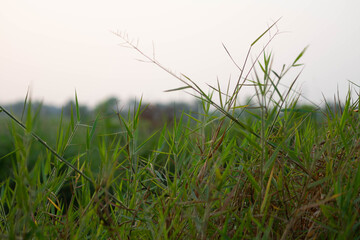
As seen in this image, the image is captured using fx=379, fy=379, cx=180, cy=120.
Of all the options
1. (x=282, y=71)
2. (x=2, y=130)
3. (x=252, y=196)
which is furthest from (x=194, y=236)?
(x=2, y=130)

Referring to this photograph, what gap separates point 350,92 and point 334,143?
271mm

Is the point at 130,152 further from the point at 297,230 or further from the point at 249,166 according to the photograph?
the point at 297,230

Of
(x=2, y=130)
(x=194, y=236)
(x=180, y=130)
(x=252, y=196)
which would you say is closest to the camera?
(x=194, y=236)

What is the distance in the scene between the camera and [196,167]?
3.78 ft

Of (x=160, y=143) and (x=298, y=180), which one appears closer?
(x=298, y=180)

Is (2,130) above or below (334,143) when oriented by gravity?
below

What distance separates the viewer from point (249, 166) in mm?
1112

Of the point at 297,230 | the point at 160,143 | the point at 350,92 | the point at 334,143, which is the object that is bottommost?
the point at 297,230

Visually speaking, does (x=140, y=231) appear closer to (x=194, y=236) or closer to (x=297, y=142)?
(x=194, y=236)

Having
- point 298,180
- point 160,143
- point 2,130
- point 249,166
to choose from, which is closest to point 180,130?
point 160,143

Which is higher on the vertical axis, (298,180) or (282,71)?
(282,71)

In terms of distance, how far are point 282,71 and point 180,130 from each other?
0.43 m

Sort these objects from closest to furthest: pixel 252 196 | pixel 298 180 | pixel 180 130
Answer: pixel 252 196 < pixel 298 180 < pixel 180 130

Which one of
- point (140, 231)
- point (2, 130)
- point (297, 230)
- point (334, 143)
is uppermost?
point (334, 143)
